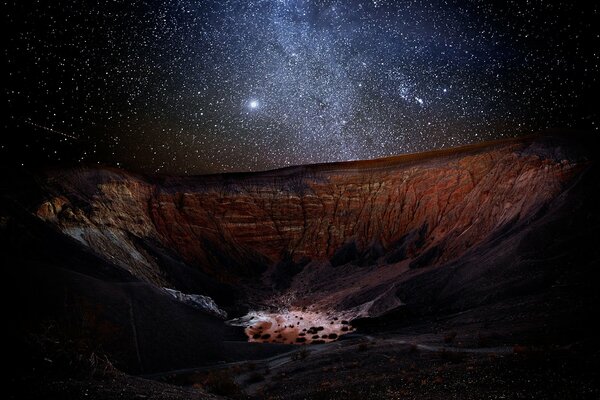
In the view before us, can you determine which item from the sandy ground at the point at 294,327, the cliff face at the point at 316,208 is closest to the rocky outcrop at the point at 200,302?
the sandy ground at the point at 294,327

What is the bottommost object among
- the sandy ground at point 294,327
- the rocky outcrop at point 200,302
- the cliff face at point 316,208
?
the sandy ground at point 294,327

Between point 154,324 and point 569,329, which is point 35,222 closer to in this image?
point 154,324

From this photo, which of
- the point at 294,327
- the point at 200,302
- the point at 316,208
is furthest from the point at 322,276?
the point at 200,302

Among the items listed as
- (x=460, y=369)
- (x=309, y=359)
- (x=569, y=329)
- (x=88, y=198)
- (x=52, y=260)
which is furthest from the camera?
(x=88, y=198)

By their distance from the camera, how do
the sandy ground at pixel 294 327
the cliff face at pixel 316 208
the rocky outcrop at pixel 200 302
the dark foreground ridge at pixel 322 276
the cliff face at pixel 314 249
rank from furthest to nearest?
the cliff face at pixel 316 208
the rocky outcrop at pixel 200 302
the sandy ground at pixel 294 327
the cliff face at pixel 314 249
the dark foreground ridge at pixel 322 276

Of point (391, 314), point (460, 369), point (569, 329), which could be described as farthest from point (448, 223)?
point (460, 369)

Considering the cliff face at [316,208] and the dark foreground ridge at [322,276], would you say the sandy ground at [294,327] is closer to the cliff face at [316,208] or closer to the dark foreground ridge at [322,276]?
the dark foreground ridge at [322,276]

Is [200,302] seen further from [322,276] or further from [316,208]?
[316,208]
